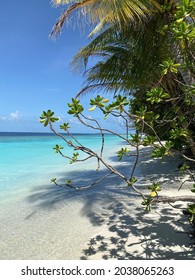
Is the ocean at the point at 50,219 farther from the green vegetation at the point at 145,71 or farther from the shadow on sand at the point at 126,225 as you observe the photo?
the green vegetation at the point at 145,71

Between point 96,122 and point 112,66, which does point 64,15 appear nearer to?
point 112,66

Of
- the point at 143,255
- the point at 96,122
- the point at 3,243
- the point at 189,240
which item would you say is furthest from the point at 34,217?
the point at 96,122

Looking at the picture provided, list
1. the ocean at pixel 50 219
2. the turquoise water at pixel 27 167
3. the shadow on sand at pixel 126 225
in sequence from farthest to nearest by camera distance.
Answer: the turquoise water at pixel 27 167
the ocean at pixel 50 219
the shadow on sand at pixel 126 225

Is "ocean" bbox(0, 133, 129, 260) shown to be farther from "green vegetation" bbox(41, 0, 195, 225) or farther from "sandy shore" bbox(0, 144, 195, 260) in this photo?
"green vegetation" bbox(41, 0, 195, 225)

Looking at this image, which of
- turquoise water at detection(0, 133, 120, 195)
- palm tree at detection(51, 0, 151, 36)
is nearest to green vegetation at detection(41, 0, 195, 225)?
palm tree at detection(51, 0, 151, 36)

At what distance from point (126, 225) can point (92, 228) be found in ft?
1.83

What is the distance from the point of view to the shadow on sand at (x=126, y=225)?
3424 mm

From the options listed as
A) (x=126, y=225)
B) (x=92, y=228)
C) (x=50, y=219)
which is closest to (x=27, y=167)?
(x=50, y=219)

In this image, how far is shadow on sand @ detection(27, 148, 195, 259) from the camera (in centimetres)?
342

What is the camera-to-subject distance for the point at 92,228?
4414mm

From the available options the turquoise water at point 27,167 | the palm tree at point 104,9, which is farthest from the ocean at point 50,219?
the palm tree at point 104,9

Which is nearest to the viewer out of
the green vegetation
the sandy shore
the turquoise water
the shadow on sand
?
the green vegetation

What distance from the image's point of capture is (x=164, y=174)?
9078 millimetres

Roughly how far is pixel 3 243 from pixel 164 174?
6198 millimetres
